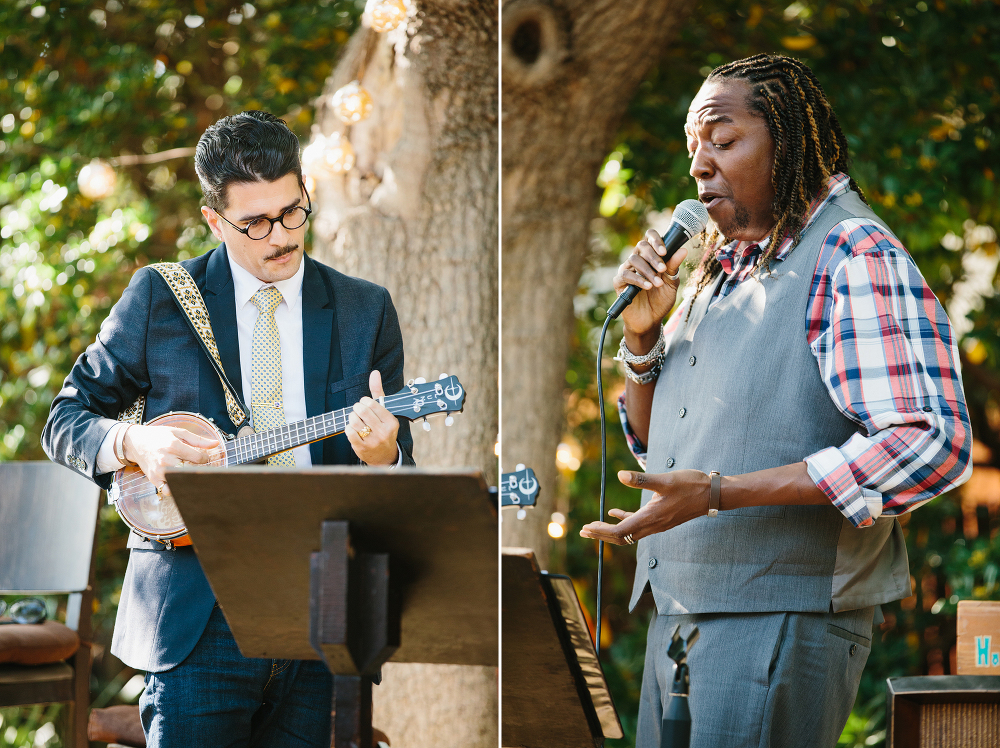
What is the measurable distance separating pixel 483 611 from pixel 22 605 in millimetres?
1582

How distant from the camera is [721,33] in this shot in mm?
3553

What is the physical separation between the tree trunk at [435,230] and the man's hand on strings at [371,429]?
30 cm

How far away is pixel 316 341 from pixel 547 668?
0.77 meters

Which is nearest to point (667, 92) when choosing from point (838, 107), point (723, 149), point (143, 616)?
point (838, 107)

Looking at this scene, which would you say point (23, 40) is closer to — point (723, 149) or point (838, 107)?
point (723, 149)

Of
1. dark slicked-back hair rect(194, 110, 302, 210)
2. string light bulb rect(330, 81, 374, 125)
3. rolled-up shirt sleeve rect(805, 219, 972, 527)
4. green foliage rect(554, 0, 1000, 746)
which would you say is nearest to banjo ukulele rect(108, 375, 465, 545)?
dark slicked-back hair rect(194, 110, 302, 210)

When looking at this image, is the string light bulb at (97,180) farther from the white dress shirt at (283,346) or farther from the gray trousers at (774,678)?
the gray trousers at (774,678)

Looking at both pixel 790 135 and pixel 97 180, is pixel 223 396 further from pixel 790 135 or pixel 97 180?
pixel 790 135

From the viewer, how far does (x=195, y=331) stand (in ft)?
5.85

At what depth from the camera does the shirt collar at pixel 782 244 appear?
170 cm

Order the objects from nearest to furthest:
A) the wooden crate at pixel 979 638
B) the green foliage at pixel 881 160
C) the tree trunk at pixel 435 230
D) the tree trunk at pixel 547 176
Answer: the tree trunk at pixel 435 230, the wooden crate at pixel 979 638, the tree trunk at pixel 547 176, the green foliage at pixel 881 160

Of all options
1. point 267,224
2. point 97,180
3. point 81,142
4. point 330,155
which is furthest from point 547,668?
point 81,142

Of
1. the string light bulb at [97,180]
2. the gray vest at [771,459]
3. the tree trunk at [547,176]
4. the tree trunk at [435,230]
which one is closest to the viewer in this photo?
the gray vest at [771,459]

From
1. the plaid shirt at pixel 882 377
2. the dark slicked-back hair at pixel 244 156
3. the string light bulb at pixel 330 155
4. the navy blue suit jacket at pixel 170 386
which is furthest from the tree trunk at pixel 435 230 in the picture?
the plaid shirt at pixel 882 377
